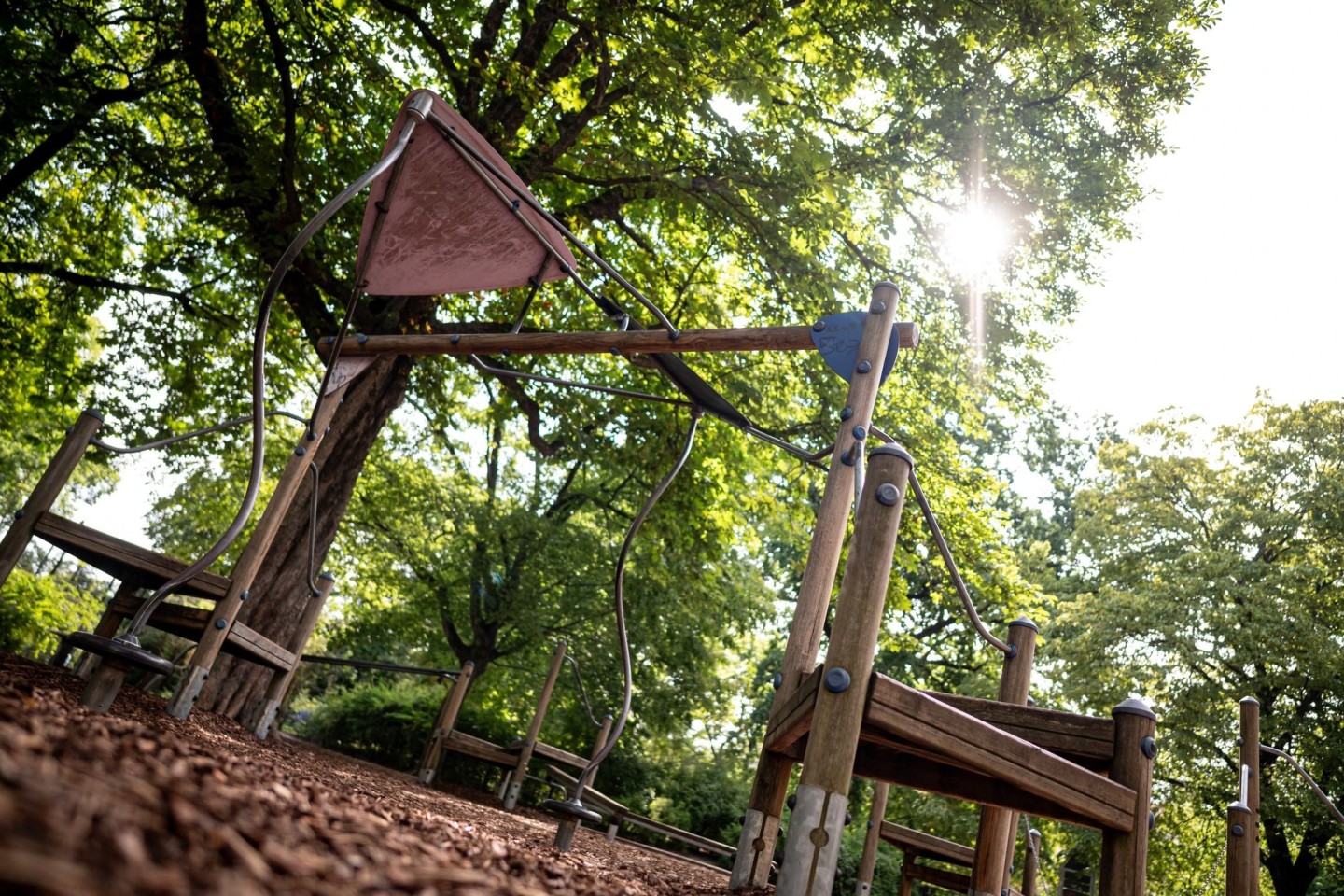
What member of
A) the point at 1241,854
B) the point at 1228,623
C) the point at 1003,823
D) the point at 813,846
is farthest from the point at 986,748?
the point at 1228,623

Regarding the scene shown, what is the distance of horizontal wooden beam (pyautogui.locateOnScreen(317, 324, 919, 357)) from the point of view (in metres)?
3.86

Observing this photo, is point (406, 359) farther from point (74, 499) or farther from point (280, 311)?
point (74, 499)

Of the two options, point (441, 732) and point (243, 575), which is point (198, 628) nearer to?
point (243, 575)

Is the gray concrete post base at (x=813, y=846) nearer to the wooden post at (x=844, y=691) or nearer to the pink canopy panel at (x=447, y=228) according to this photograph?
the wooden post at (x=844, y=691)

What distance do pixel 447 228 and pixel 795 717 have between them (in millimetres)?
3090

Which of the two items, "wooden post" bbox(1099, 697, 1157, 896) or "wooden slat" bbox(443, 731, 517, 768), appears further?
"wooden slat" bbox(443, 731, 517, 768)

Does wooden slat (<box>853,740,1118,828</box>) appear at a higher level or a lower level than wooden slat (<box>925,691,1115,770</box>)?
lower

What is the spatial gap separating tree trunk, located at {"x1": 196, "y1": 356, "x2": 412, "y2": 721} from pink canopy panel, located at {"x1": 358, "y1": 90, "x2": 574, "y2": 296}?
11.0 ft

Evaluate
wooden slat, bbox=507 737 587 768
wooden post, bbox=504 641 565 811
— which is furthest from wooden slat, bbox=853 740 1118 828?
wooden slat, bbox=507 737 587 768

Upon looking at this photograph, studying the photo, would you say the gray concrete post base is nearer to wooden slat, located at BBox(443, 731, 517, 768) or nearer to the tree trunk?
the tree trunk

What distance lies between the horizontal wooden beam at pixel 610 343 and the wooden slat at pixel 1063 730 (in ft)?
4.57

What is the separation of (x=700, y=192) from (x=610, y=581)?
8878 mm

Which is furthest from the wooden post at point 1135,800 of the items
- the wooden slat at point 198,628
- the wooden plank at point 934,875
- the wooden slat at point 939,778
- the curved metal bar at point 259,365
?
the wooden plank at point 934,875

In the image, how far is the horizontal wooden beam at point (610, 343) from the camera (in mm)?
3859
